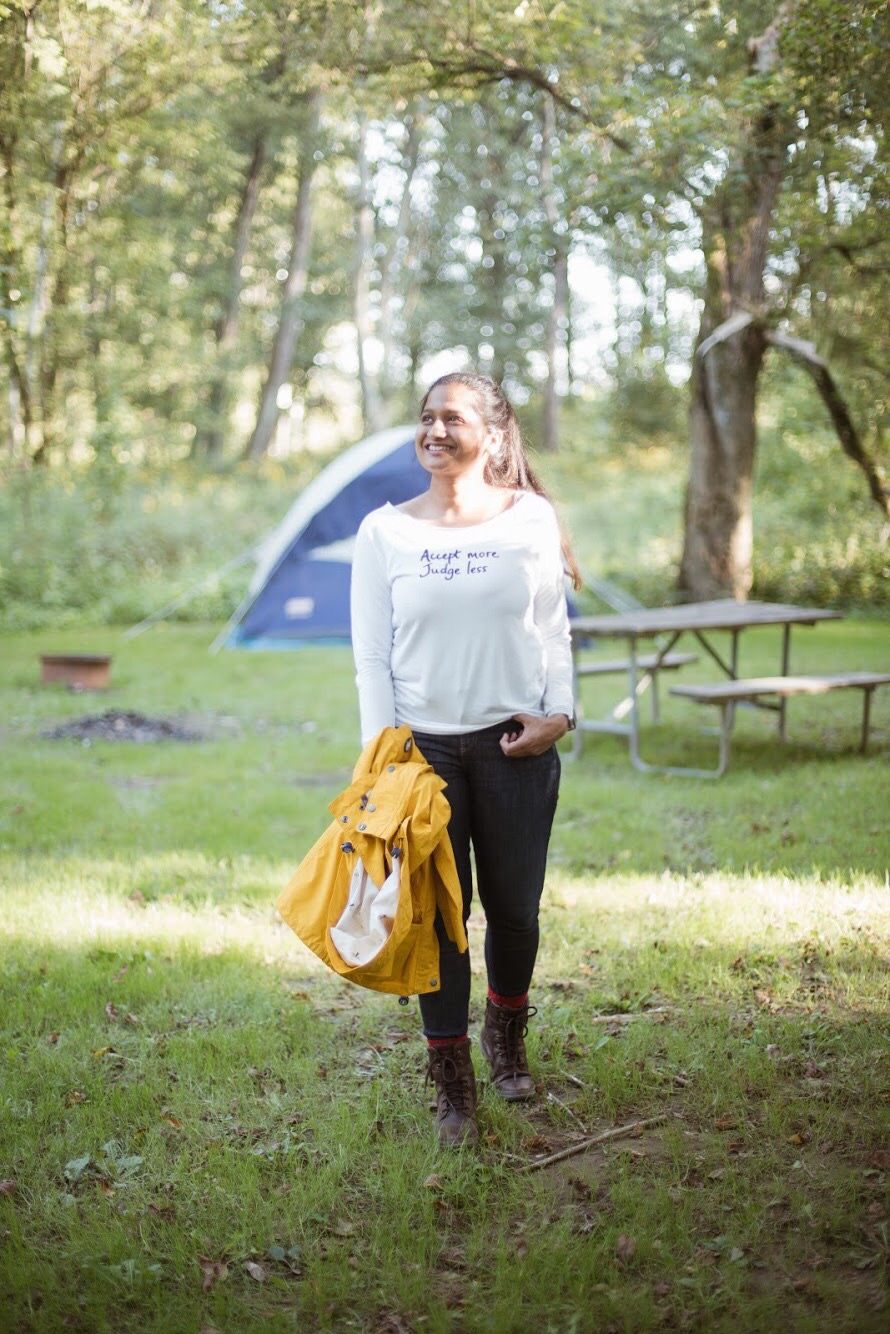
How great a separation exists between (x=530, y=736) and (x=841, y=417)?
20.4 ft

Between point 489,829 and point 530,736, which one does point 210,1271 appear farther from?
point 530,736

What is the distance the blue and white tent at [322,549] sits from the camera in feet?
38.7

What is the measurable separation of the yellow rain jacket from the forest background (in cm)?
292

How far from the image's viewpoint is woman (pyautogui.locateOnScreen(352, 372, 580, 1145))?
274cm

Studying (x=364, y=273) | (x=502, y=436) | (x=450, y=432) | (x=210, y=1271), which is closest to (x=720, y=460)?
(x=502, y=436)

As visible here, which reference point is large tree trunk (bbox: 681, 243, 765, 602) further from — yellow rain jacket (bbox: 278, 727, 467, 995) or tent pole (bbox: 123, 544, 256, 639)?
A: yellow rain jacket (bbox: 278, 727, 467, 995)

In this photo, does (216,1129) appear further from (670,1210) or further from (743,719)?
(743,719)

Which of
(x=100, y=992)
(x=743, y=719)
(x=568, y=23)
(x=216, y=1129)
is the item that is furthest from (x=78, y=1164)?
(x=743, y=719)

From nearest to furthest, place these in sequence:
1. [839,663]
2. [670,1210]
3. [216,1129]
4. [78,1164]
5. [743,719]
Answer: [670,1210] → [78,1164] → [216,1129] → [743,719] → [839,663]

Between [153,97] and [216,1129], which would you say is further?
[153,97]

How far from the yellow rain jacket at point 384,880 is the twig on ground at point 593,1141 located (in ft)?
1.64

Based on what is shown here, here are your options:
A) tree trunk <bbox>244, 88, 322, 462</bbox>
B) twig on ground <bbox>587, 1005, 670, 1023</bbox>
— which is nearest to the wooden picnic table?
twig on ground <bbox>587, 1005, 670, 1023</bbox>

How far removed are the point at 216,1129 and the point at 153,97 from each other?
5318 mm

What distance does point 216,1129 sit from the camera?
9.75ft
